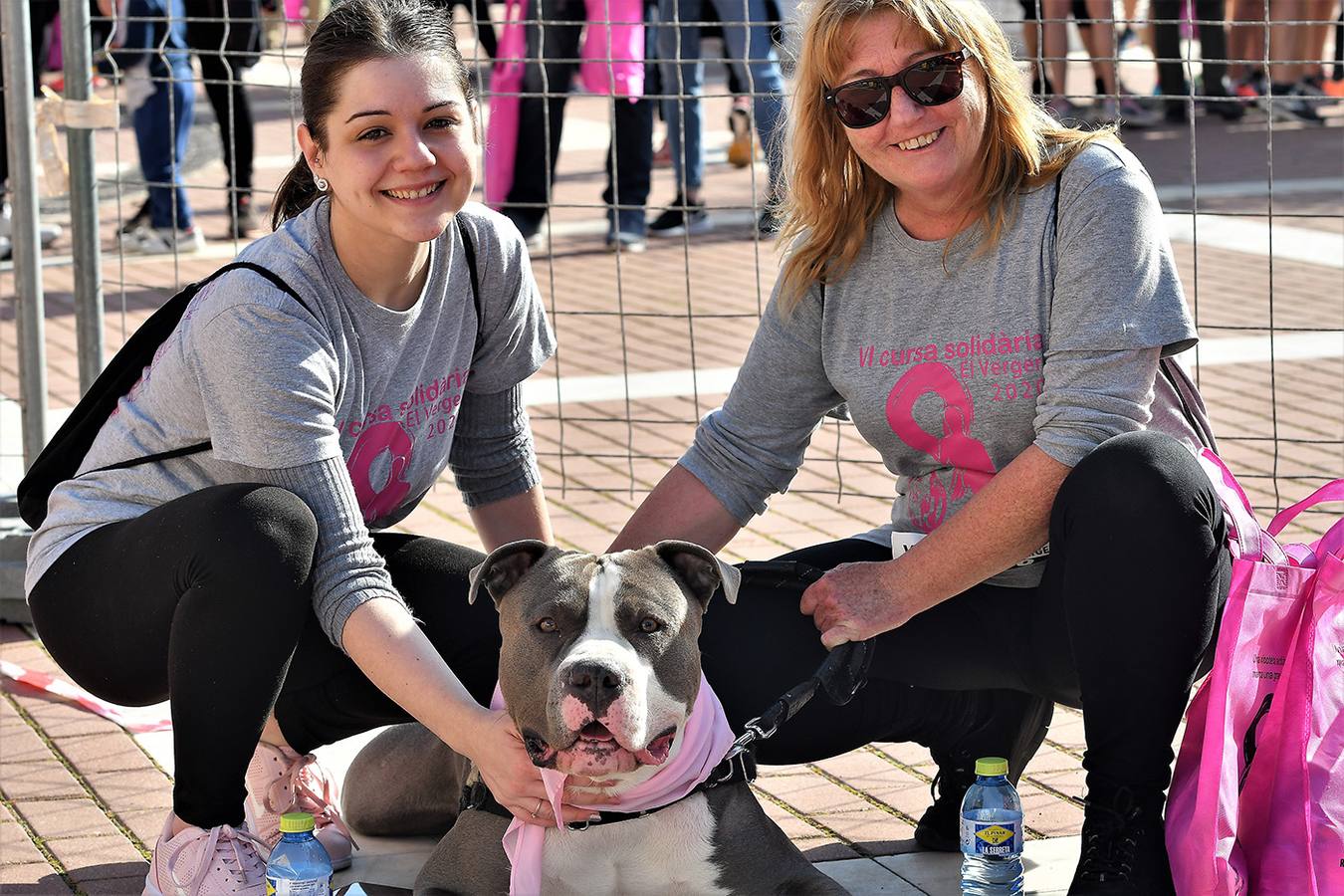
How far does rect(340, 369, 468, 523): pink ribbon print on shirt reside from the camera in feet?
10.7

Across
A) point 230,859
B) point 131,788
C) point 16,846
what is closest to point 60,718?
point 131,788

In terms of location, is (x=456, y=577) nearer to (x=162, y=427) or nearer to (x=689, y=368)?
(x=162, y=427)

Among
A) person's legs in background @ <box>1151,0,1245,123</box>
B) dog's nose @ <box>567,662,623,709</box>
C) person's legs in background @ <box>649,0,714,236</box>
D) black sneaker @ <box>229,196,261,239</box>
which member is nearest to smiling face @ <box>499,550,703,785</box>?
dog's nose @ <box>567,662,623,709</box>

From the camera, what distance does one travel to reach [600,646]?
9.02 feet

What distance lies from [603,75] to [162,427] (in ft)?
18.1

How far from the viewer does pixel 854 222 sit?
11.0 feet

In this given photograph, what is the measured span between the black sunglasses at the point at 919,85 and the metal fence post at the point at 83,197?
245 cm

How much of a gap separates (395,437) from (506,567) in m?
0.44

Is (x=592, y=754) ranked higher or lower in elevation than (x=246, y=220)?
lower

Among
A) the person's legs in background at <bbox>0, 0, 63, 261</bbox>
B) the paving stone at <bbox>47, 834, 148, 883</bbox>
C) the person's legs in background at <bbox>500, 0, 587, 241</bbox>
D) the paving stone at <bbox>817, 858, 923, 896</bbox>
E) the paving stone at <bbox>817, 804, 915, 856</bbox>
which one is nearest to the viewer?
the paving stone at <bbox>817, 858, 923, 896</bbox>

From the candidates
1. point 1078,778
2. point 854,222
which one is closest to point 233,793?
point 854,222

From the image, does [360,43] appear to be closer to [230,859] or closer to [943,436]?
[943,436]

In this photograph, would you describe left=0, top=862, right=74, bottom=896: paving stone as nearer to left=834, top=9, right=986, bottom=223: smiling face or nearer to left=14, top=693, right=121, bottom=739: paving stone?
left=14, top=693, right=121, bottom=739: paving stone

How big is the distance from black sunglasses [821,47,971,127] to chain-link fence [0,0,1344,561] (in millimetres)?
421
